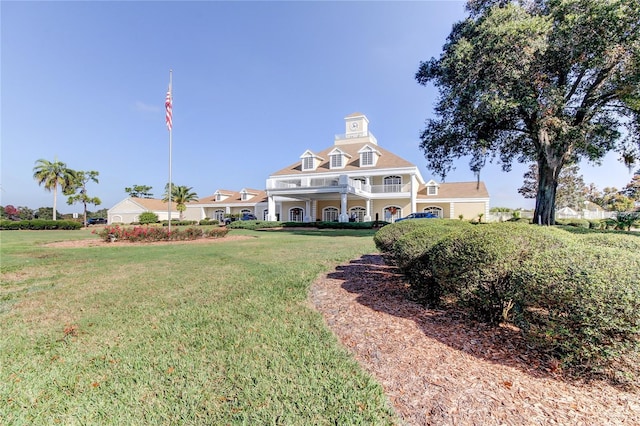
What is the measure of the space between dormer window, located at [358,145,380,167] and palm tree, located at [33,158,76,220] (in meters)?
37.4

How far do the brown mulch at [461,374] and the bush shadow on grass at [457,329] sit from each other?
10 mm

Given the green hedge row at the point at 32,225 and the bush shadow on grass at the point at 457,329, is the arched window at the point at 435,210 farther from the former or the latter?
the green hedge row at the point at 32,225

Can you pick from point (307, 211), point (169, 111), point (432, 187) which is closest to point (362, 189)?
point (307, 211)

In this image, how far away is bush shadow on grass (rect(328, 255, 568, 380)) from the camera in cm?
290

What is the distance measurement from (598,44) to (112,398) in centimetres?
1731

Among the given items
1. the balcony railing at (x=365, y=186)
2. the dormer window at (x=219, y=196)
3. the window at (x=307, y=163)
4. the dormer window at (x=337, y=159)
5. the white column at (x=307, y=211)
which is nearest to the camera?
the balcony railing at (x=365, y=186)

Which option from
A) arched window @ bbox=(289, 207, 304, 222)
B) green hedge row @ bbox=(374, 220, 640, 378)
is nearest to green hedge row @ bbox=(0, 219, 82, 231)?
arched window @ bbox=(289, 207, 304, 222)

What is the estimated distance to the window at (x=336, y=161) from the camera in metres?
30.4

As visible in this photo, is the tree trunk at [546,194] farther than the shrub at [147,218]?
No

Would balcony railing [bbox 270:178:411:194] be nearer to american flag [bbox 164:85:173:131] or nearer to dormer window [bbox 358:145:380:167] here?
dormer window [bbox 358:145:380:167]

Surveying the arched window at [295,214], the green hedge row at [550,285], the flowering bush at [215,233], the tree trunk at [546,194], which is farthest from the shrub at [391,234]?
the arched window at [295,214]

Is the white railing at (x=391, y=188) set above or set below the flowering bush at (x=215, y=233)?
above

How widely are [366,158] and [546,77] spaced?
17.6 m

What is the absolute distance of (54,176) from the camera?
36.5 meters
